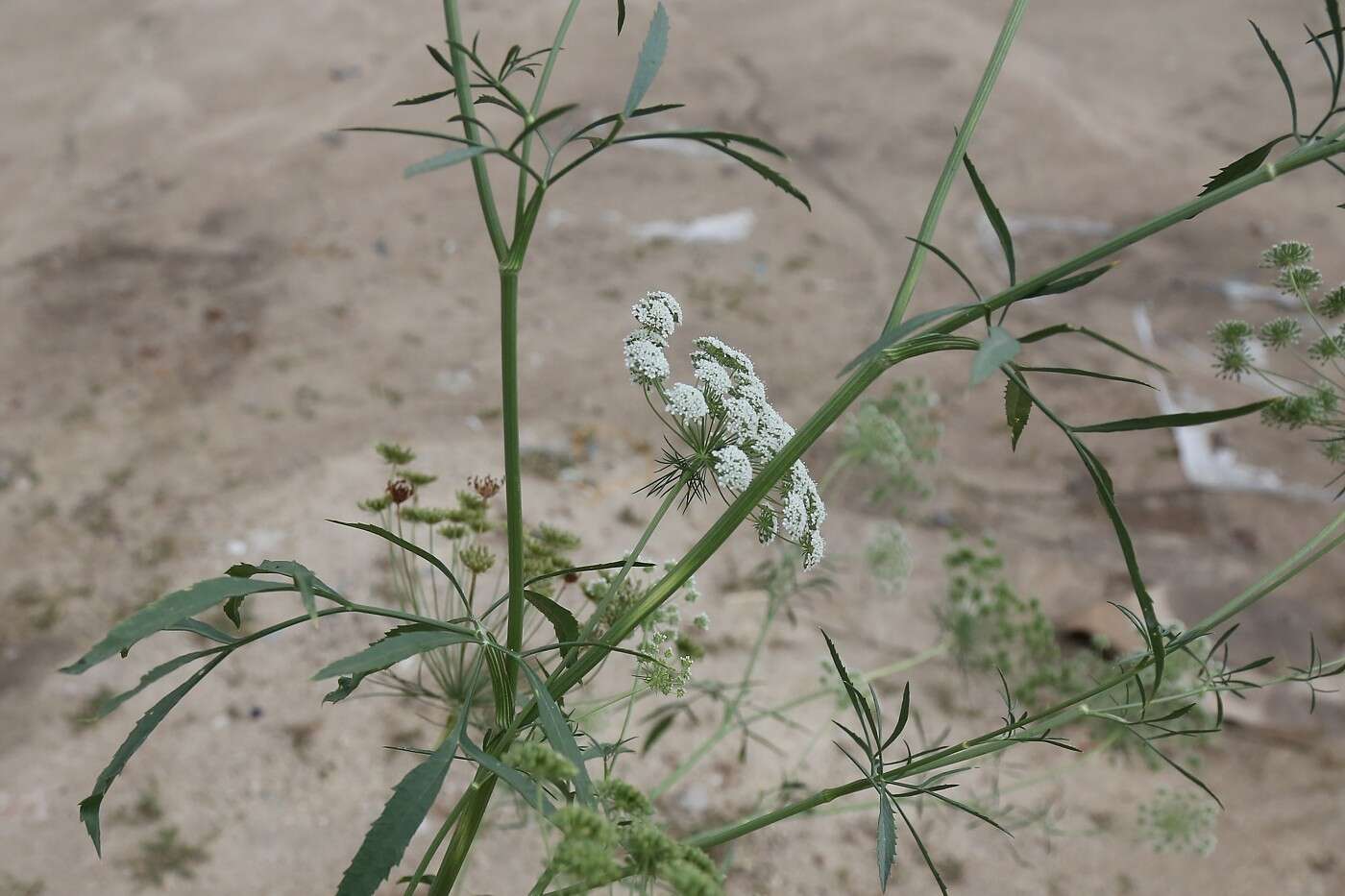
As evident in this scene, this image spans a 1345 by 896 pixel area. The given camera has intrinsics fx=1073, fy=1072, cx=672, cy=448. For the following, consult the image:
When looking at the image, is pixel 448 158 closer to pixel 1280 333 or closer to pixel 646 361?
pixel 646 361

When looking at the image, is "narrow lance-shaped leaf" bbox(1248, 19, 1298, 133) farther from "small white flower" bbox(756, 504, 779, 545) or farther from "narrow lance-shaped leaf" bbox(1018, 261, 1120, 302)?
"small white flower" bbox(756, 504, 779, 545)

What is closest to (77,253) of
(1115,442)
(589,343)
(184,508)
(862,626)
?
(184,508)

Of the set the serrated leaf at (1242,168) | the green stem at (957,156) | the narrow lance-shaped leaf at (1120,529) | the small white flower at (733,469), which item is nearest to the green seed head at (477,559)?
the small white flower at (733,469)

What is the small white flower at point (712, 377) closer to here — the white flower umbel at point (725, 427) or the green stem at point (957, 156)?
the white flower umbel at point (725, 427)

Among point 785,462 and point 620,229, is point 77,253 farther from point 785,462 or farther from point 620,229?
point 785,462

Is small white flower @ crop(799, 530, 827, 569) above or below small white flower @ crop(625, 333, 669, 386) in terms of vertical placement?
below

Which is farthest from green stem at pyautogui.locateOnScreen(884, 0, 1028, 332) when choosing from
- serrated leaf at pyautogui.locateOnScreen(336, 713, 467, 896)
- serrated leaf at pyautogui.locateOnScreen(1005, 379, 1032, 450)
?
serrated leaf at pyautogui.locateOnScreen(336, 713, 467, 896)
